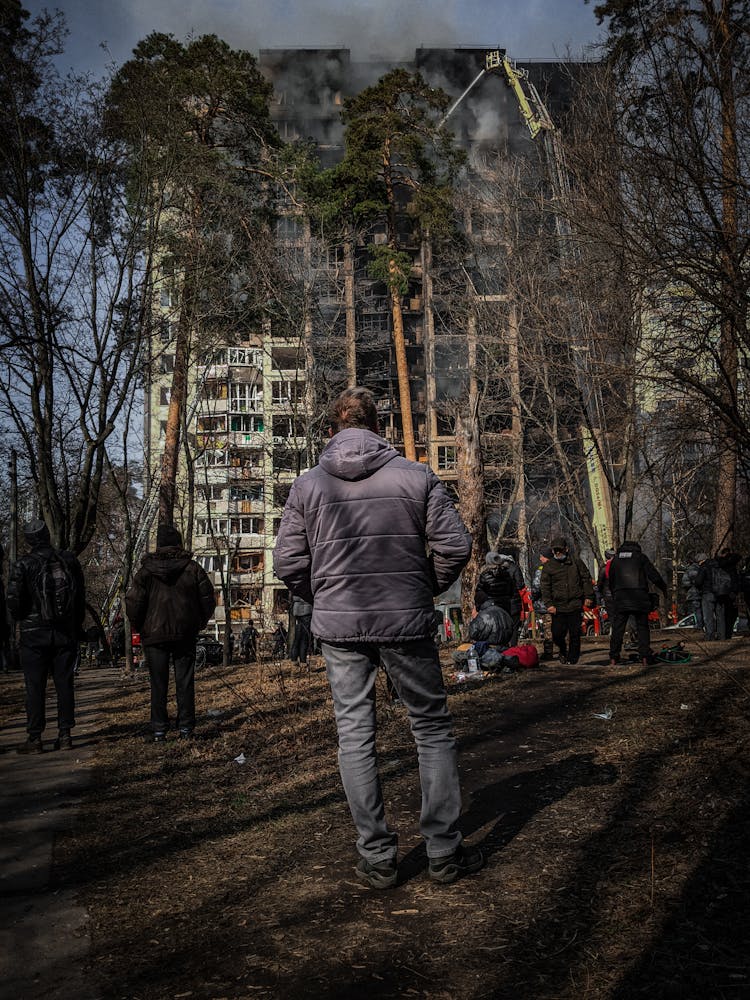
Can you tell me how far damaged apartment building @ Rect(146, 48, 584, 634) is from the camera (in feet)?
80.7

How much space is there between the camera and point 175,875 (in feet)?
14.2

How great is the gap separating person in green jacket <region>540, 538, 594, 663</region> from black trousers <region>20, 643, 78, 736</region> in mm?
6988

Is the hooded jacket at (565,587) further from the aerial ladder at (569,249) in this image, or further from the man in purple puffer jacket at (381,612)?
the man in purple puffer jacket at (381,612)

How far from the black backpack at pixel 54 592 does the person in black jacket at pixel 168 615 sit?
0.61 metres

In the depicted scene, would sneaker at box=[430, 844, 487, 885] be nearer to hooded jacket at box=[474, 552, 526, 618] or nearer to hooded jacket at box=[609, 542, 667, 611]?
hooded jacket at box=[609, 542, 667, 611]

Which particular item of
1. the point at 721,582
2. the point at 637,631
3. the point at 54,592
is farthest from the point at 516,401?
the point at 54,592

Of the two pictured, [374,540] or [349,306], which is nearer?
[374,540]

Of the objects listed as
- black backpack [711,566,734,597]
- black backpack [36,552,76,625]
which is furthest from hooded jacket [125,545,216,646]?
black backpack [711,566,734,597]

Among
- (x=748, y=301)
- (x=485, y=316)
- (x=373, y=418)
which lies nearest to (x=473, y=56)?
(x=485, y=316)

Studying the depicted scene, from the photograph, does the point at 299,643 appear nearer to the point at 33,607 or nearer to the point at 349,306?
the point at 33,607

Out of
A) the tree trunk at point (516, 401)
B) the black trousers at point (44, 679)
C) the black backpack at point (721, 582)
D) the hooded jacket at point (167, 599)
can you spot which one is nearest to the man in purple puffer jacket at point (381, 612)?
the hooded jacket at point (167, 599)

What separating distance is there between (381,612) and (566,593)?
9.61 meters

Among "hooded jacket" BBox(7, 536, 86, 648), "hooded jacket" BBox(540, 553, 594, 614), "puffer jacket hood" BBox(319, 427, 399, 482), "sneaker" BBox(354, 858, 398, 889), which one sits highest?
"puffer jacket hood" BBox(319, 427, 399, 482)

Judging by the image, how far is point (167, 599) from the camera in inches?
322
